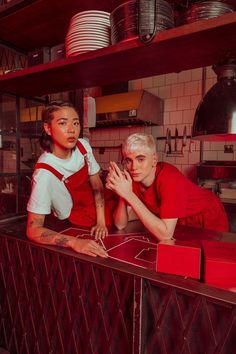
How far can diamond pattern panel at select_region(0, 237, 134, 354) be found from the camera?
2.91 feet

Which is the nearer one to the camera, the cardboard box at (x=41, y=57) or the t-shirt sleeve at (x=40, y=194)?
the t-shirt sleeve at (x=40, y=194)

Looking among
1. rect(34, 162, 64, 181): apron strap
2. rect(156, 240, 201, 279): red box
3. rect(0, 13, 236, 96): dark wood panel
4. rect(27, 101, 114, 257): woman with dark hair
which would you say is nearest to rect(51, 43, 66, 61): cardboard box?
rect(0, 13, 236, 96): dark wood panel

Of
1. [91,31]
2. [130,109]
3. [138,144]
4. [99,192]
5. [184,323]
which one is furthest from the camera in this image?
[130,109]

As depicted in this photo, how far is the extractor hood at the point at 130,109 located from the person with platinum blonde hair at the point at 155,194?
5.88ft

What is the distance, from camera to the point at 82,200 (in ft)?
4.83

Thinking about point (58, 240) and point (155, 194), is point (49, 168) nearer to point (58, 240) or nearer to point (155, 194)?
point (58, 240)

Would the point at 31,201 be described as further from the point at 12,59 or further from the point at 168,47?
the point at 12,59

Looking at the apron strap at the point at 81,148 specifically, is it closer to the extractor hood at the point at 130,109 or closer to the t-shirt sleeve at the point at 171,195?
the t-shirt sleeve at the point at 171,195

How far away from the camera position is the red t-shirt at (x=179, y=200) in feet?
3.70

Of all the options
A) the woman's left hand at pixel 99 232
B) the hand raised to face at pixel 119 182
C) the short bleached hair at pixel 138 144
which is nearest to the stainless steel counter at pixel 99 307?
the woman's left hand at pixel 99 232

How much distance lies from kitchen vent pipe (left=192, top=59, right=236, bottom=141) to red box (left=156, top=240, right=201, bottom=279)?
375mm

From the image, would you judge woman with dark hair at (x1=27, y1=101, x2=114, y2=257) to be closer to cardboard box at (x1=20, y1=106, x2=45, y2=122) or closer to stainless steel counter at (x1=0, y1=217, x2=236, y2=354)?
stainless steel counter at (x1=0, y1=217, x2=236, y2=354)

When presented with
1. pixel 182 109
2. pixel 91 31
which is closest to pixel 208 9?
pixel 91 31

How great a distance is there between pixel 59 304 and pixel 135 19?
3.45 feet
